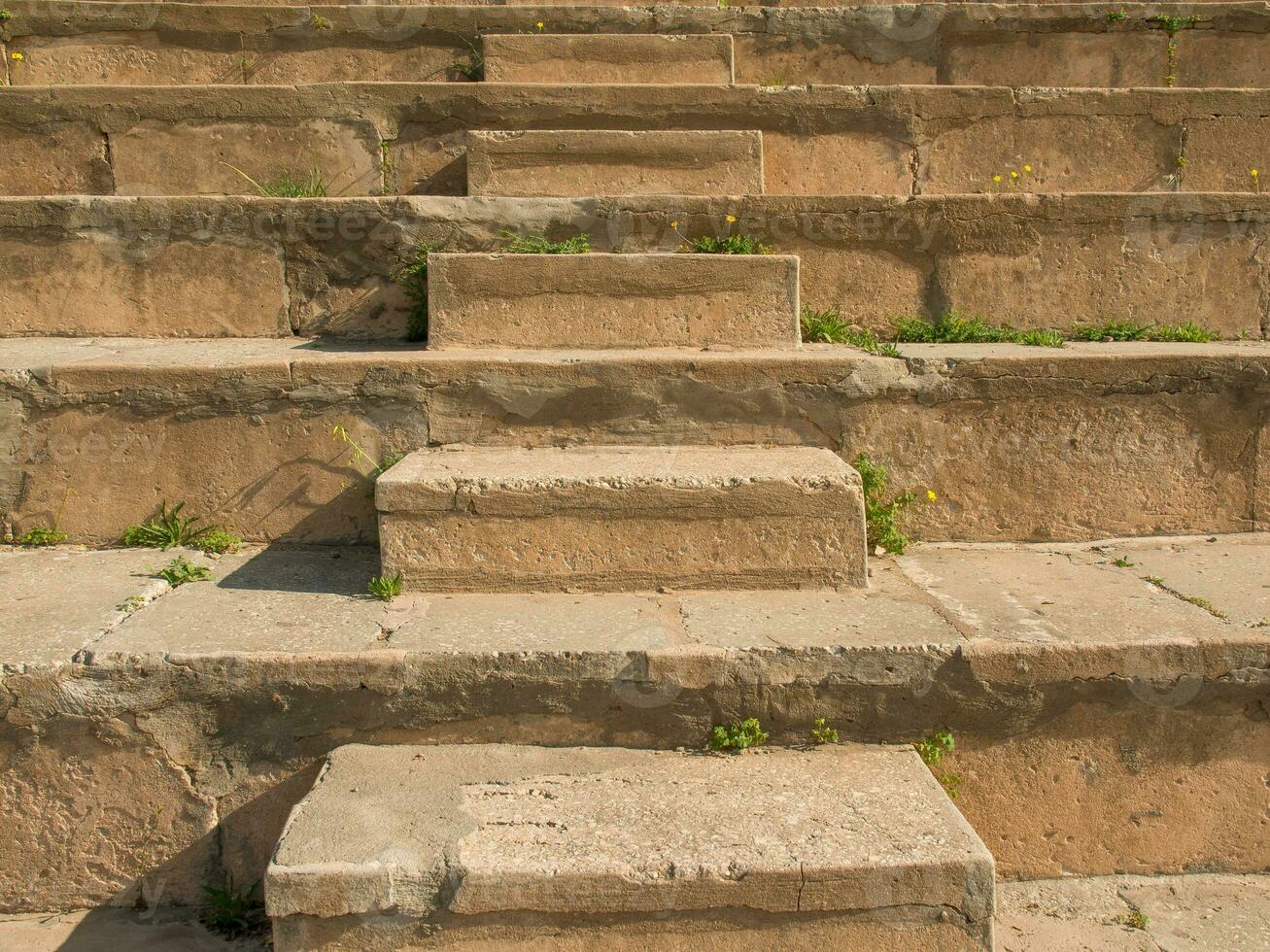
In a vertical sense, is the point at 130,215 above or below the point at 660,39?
below

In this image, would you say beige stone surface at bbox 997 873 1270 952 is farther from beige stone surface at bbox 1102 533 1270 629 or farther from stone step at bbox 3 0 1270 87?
stone step at bbox 3 0 1270 87

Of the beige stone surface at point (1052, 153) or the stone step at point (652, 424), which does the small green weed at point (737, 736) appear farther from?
the beige stone surface at point (1052, 153)

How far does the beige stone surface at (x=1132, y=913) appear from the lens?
7.79 ft

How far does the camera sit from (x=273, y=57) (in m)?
4.84

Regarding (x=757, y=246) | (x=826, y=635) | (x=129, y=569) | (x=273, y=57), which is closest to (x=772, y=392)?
(x=757, y=246)

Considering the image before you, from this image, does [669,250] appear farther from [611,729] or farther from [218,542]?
[611,729]

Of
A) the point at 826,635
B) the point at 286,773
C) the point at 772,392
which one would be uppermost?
the point at 772,392

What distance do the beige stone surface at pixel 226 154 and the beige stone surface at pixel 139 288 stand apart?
1.93ft

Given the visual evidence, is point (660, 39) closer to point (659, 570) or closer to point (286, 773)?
point (659, 570)

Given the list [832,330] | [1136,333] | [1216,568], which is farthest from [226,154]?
[1216,568]

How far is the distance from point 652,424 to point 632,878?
1612mm

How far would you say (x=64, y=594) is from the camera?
9.21 ft

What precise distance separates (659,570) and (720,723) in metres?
0.50

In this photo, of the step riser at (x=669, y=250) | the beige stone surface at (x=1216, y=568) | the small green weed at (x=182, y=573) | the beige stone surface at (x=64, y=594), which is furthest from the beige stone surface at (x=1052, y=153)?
the beige stone surface at (x=64, y=594)
